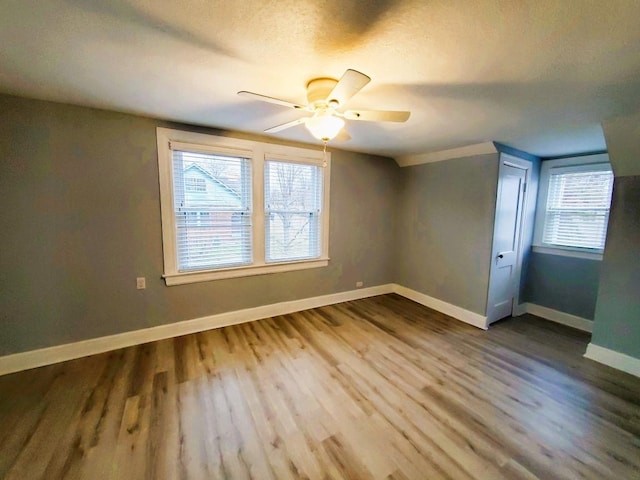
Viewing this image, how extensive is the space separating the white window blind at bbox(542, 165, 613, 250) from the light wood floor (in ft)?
4.46

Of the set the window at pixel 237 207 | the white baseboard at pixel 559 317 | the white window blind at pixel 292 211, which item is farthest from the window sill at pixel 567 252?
the white window blind at pixel 292 211

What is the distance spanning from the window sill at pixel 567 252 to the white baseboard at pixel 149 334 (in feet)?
9.21

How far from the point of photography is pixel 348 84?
4.33ft

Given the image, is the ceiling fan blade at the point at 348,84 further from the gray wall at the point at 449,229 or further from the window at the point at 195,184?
the gray wall at the point at 449,229

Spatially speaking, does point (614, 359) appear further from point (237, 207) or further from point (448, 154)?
point (237, 207)

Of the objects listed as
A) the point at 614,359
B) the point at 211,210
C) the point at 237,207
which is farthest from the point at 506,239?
the point at 211,210

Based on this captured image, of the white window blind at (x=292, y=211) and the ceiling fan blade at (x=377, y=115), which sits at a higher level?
the ceiling fan blade at (x=377, y=115)

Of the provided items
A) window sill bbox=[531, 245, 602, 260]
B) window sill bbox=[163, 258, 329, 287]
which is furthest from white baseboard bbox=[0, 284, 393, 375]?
window sill bbox=[531, 245, 602, 260]

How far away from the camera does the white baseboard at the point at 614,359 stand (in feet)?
7.86

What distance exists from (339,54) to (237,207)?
208 cm

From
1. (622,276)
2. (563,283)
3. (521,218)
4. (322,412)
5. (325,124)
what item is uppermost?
(325,124)

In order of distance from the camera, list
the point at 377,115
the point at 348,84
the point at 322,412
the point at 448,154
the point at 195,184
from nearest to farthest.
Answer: the point at 348,84 < the point at 377,115 < the point at 322,412 < the point at 195,184 < the point at 448,154

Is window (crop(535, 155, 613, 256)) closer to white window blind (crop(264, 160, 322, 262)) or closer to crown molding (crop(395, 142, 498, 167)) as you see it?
crown molding (crop(395, 142, 498, 167))

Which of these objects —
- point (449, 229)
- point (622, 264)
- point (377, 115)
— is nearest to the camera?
point (377, 115)
